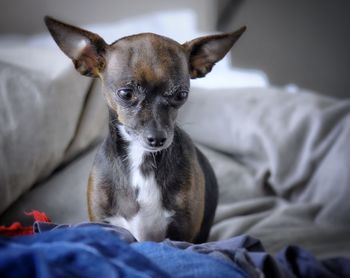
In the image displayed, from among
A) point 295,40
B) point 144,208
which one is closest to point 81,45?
point 144,208

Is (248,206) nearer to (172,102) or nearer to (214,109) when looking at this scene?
(214,109)

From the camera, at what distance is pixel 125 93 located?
871 mm

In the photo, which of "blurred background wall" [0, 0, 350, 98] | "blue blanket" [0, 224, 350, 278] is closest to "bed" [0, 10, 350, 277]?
"blue blanket" [0, 224, 350, 278]

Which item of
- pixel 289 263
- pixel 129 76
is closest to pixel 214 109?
pixel 289 263

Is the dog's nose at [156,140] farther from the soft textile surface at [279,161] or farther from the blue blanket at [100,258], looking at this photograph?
the soft textile surface at [279,161]

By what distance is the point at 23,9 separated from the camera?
76.5 inches

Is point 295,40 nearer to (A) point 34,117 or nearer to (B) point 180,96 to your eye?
(A) point 34,117

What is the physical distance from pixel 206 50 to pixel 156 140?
186 millimetres

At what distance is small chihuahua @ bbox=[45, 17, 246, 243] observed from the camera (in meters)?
0.86

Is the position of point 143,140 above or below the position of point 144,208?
above

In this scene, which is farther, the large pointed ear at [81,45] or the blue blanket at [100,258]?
the large pointed ear at [81,45]

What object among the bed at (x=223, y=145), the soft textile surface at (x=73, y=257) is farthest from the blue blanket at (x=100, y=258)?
the bed at (x=223, y=145)

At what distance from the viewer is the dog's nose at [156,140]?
858mm

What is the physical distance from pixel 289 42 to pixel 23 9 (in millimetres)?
1155
